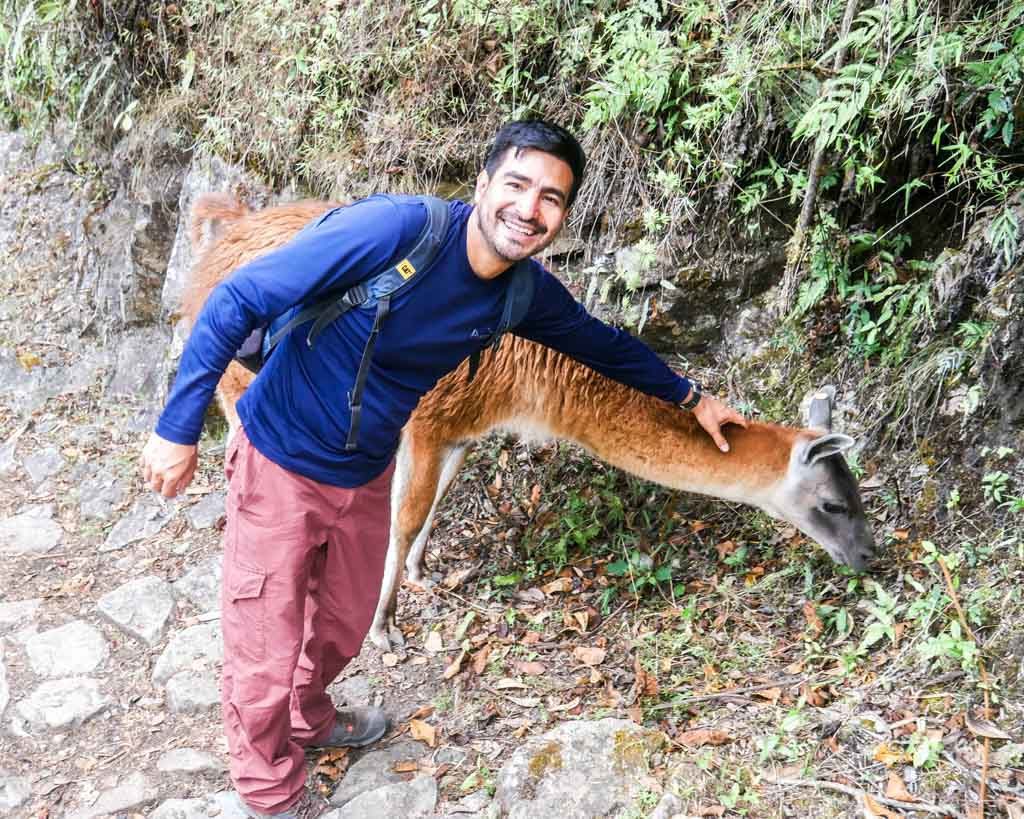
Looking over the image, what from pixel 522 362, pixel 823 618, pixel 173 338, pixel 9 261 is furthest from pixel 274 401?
pixel 9 261

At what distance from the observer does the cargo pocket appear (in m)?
3.33

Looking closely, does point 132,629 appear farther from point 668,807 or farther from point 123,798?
point 668,807

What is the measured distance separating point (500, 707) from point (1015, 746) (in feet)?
7.38

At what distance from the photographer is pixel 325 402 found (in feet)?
10.3

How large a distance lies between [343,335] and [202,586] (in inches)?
131

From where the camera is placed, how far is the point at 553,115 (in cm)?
590

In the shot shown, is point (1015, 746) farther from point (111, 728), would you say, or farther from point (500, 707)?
point (111, 728)

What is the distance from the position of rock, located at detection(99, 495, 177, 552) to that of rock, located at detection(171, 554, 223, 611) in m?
0.73

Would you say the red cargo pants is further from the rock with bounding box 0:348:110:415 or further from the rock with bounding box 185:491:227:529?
the rock with bounding box 0:348:110:415

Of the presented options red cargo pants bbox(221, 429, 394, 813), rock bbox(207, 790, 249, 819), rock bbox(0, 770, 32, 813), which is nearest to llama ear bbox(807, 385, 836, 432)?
red cargo pants bbox(221, 429, 394, 813)

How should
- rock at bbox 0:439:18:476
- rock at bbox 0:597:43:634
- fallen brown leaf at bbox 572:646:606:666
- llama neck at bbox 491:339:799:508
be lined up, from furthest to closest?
rock at bbox 0:439:18:476
rock at bbox 0:597:43:634
fallen brown leaf at bbox 572:646:606:666
llama neck at bbox 491:339:799:508

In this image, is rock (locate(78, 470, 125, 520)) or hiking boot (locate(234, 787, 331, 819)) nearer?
hiking boot (locate(234, 787, 331, 819))

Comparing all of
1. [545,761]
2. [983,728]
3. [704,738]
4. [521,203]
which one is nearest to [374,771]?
[545,761]

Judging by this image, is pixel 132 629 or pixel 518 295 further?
pixel 132 629
